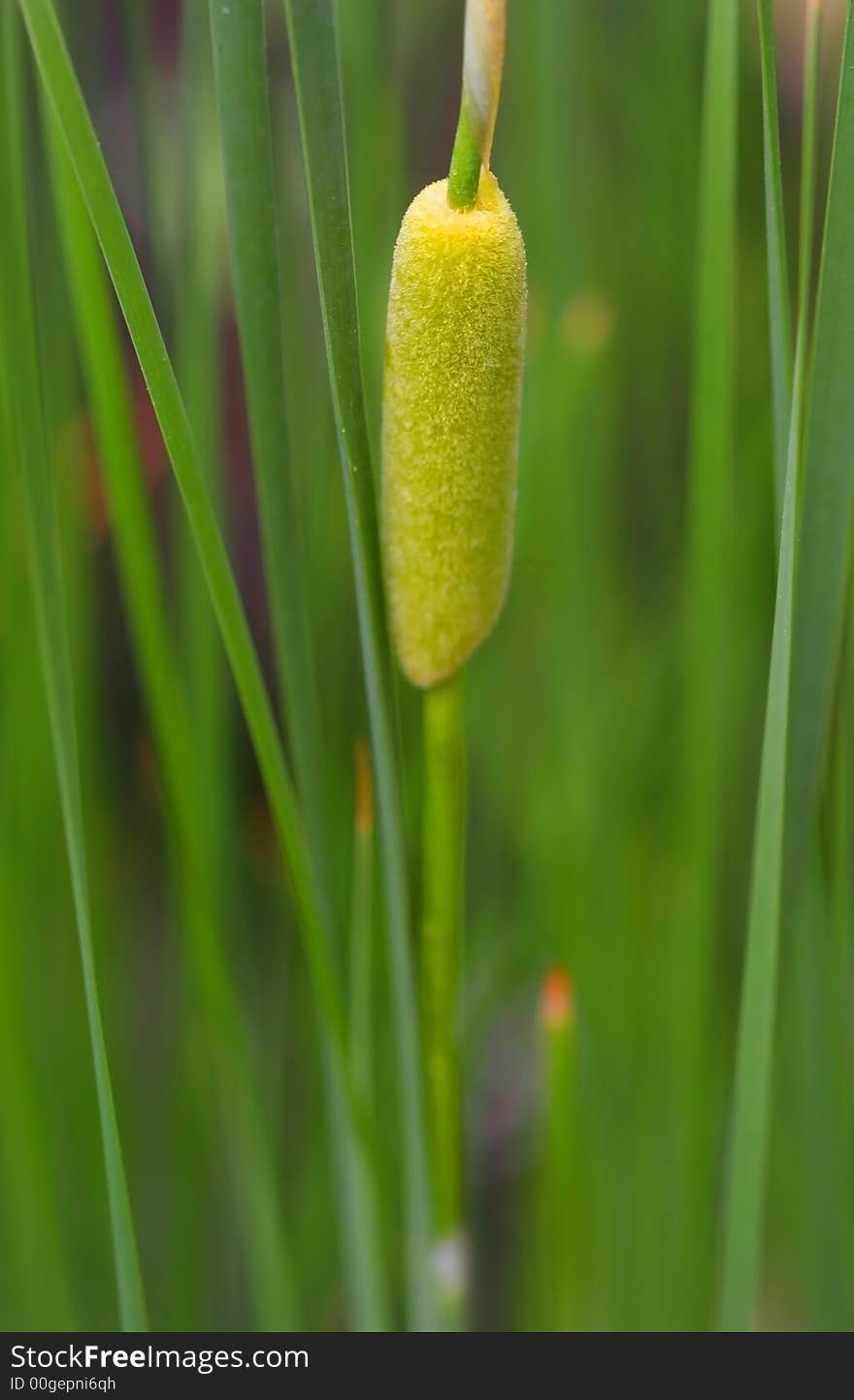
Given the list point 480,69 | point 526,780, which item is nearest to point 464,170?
point 480,69

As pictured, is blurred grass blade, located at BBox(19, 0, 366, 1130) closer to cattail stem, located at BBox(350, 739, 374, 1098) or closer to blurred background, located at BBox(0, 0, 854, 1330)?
cattail stem, located at BBox(350, 739, 374, 1098)

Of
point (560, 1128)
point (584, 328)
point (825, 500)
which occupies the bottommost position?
point (560, 1128)

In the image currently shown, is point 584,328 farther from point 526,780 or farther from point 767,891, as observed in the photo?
point 767,891

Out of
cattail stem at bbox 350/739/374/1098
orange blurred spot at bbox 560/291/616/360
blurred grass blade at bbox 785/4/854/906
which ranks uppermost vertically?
orange blurred spot at bbox 560/291/616/360

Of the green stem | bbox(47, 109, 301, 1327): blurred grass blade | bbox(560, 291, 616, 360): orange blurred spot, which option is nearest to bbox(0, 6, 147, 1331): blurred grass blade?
bbox(47, 109, 301, 1327): blurred grass blade

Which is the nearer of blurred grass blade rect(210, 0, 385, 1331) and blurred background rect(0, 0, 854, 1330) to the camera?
blurred grass blade rect(210, 0, 385, 1331)
